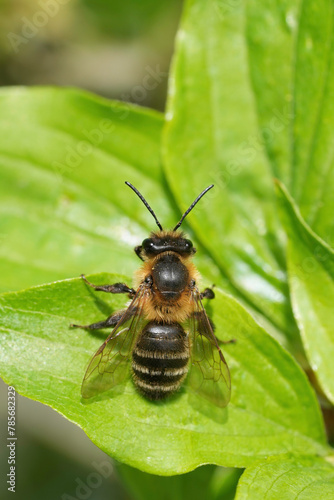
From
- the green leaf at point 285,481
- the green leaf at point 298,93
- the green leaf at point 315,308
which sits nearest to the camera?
the green leaf at point 285,481

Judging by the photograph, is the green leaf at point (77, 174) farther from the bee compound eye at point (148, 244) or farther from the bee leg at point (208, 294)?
the bee leg at point (208, 294)

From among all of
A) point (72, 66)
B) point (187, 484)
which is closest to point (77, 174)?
point (187, 484)

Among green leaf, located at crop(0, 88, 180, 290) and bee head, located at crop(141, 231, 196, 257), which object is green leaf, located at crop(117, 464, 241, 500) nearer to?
green leaf, located at crop(0, 88, 180, 290)

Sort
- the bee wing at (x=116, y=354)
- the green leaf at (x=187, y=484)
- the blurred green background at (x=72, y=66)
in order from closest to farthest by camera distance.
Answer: the bee wing at (x=116, y=354) < the green leaf at (x=187, y=484) < the blurred green background at (x=72, y=66)

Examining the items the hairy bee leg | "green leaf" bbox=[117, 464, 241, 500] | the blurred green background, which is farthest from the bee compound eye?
the blurred green background

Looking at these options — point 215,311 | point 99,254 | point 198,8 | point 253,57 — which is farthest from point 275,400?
point 198,8

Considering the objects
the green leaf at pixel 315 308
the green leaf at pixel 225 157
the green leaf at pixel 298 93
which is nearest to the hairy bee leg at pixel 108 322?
the green leaf at pixel 315 308
